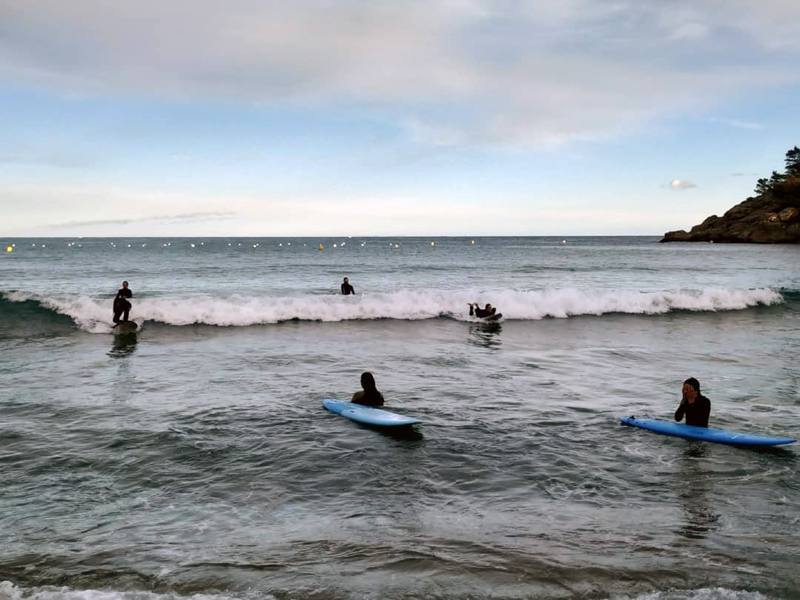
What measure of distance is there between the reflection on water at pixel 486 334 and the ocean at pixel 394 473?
29 centimetres

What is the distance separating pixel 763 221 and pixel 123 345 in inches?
4692

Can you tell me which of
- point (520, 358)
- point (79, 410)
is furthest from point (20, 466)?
point (520, 358)

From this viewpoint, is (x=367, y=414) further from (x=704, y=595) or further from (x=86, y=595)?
(x=704, y=595)

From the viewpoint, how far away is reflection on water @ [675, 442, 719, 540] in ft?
23.7

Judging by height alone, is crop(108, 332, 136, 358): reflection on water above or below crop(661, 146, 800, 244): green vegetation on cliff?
below

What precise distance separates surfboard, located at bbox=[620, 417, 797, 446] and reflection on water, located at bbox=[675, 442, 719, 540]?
0.83 feet

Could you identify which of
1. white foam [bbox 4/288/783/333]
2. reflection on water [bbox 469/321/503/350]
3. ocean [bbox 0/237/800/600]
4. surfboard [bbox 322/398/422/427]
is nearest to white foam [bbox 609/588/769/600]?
ocean [bbox 0/237/800/600]

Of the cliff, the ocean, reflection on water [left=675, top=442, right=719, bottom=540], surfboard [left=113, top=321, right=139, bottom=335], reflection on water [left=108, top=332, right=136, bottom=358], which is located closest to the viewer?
the ocean

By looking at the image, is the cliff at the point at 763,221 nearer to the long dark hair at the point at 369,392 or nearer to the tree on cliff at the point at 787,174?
the tree on cliff at the point at 787,174

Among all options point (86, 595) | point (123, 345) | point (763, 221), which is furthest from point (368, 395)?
point (763, 221)

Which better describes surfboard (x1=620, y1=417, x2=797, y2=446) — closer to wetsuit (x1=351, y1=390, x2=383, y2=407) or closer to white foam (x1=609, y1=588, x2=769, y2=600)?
wetsuit (x1=351, y1=390, x2=383, y2=407)

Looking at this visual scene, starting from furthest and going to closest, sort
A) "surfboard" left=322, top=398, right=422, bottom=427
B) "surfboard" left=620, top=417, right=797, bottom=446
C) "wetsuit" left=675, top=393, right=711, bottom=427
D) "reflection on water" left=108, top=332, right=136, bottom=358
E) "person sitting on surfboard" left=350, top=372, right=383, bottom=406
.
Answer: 1. "reflection on water" left=108, top=332, right=136, bottom=358
2. "person sitting on surfboard" left=350, top=372, right=383, bottom=406
3. "surfboard" left=322, top=398, right=422, bottom=427
4. "wetsuit" left=675, top=393, right=711, bottom=427
5. "surfboard" left=620, top=417, right=797, bottom=446

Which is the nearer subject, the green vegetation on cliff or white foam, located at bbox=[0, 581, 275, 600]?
white foam, located at bbox=[0, 581, 275, 600]

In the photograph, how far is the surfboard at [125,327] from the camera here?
24.4 meters
